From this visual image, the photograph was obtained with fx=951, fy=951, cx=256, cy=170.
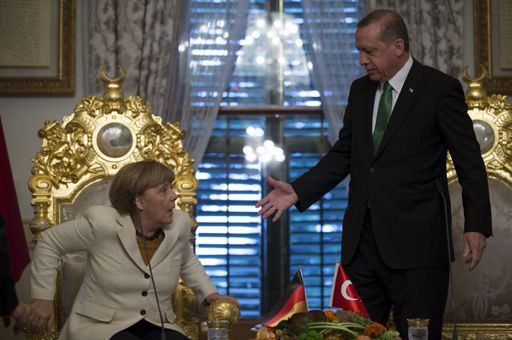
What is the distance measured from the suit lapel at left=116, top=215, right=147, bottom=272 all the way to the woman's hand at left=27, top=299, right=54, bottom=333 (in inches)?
14.4

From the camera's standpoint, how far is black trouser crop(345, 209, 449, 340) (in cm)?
356

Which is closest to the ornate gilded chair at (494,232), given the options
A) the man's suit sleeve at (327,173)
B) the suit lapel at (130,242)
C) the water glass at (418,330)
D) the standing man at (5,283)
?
the man's suit sleeve at (327,173)

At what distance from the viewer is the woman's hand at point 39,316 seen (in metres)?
3.51

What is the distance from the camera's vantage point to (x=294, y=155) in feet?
20.7

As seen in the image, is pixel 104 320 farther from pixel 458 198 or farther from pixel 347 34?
pixel 347 34

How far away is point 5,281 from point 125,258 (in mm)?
1474

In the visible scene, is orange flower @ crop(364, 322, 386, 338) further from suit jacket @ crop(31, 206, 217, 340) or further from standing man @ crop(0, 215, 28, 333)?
suit jacket @ crop(31, 206, 217, 340)

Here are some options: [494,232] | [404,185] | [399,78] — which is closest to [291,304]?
[404,185]

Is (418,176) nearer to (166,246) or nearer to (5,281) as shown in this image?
(166,246)

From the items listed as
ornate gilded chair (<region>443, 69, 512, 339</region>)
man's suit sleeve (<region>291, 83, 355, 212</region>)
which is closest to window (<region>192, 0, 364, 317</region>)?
ornate gilded chair (<region>443, 69, 512, 339</region>)

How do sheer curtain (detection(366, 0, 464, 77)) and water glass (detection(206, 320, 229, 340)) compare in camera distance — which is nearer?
water glass (detection(206, 320, 229, 340))

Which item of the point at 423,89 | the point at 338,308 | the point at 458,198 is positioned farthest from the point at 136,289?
the point at 458,198

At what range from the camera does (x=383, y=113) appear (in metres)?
3.74

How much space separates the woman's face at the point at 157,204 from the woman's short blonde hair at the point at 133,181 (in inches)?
0.8
